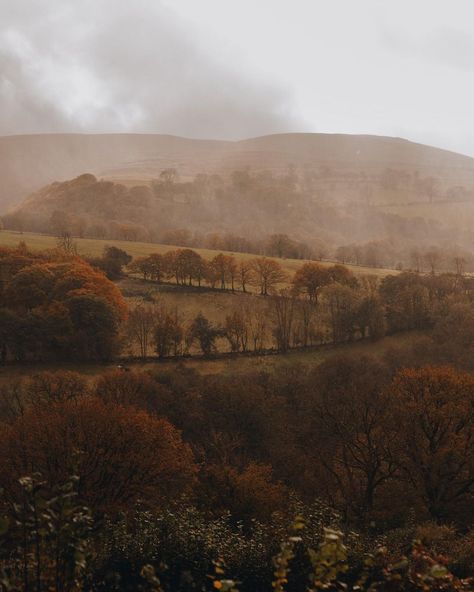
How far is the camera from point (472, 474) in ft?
95.8

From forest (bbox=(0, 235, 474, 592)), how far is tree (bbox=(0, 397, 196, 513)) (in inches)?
4.1

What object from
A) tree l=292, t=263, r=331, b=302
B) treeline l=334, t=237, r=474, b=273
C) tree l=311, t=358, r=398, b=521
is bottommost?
tree l=311, t=358, r=398, b=521

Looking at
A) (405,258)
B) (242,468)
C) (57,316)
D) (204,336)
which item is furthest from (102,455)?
(405,258)

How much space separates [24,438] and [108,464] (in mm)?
4912

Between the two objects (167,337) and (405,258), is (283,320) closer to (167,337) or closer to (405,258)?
(167,337)

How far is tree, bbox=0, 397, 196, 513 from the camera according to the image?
24719 millimetres

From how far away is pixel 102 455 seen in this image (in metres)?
26.1

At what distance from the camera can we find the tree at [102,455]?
24719mm

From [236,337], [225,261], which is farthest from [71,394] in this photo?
[225,261]

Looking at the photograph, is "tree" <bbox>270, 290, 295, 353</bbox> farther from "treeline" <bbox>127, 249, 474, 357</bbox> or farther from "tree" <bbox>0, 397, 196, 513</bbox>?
"tree" <bbox>0, 397, 196, 513</bbox>

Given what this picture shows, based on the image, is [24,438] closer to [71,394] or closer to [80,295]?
[71,394]

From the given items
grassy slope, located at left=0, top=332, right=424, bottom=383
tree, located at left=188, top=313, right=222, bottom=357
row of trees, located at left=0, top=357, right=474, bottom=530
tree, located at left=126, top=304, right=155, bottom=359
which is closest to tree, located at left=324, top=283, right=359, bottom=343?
grassy slope, located at left=0, top=332, right=424, bottom=383

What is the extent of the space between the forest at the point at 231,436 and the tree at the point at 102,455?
0.34 ft

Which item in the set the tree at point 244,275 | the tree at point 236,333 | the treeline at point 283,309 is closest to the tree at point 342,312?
the treeline at point 283,309
